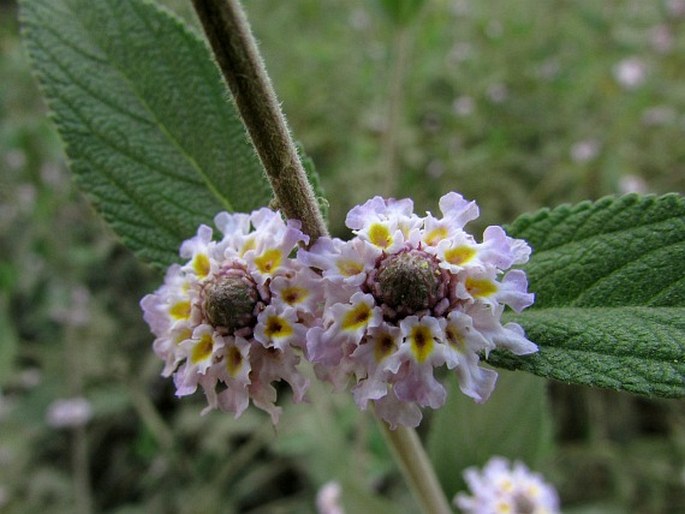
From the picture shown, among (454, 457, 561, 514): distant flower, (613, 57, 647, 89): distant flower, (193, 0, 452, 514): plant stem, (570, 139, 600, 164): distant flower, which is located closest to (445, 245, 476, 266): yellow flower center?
(193, 0, 452, 514): plant stem

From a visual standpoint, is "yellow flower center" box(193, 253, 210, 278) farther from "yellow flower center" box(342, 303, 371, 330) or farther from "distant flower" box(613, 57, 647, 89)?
"distant flower" box(613, 57, 647, 89)

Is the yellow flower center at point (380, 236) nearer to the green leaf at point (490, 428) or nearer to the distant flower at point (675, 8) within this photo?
the green leaf at point (490, 428)

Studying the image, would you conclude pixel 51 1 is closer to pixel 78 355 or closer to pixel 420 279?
pixel 420 279

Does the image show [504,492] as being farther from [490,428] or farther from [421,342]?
[421,342]


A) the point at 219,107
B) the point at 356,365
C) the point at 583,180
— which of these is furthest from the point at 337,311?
the point at 583,180

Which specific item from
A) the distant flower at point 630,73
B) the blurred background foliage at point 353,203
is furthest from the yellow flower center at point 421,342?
the distant flower at point 630,73

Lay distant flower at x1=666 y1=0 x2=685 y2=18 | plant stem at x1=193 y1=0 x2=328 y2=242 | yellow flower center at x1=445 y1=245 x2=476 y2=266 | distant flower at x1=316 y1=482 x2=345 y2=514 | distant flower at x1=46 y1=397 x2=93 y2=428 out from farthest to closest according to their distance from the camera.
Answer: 1. distant flower at x1=666 y1=0 x2=685 y2=18
2. distant flower at x1=46 y1=397 x2=93 y2=428
3. distant flower at x1=316 y1=482 x2=345 y2=514
4. yellow flower center at x1=445 y1=245 x2=476 y2=266
5. plant stem at x1=193 y1=0 x2=328 y2=242
